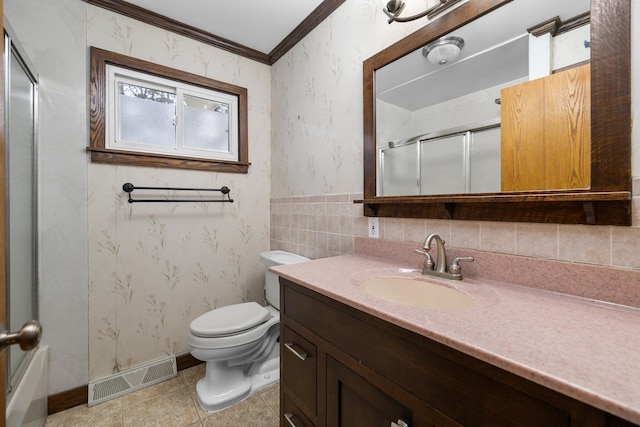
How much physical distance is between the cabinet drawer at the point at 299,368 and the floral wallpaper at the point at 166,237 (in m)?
1.07

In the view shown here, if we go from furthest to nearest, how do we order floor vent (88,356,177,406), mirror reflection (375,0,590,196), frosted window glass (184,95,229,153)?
1. frosted window glass (184,95,229,153)
2. floor vent (88,356,177,406)
3. mirror reflection (375,0,590,196)

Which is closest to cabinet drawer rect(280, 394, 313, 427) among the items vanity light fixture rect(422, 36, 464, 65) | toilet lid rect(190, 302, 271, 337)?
toilet lid rect(190, 302, 271, 337)

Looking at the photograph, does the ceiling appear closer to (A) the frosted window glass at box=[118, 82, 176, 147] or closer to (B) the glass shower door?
(A) the frosted window glass at box=[118, 82, 176, 147]

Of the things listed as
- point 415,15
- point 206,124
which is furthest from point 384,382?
point 206,124

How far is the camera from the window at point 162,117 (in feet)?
5.30

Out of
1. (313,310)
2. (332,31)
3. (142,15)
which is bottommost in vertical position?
(313,310)

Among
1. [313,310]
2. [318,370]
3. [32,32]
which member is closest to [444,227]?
[313,310]

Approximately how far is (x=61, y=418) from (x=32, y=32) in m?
2.05

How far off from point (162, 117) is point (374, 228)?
1.62 m

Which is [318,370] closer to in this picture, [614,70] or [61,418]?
[614,70]

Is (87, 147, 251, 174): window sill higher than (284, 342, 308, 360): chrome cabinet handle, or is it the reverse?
(87, 147, 251, 174): window sill

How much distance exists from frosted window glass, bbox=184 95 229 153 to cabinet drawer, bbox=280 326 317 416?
1.51m

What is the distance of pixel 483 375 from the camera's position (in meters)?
0.53

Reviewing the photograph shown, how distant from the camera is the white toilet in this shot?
1444mm
